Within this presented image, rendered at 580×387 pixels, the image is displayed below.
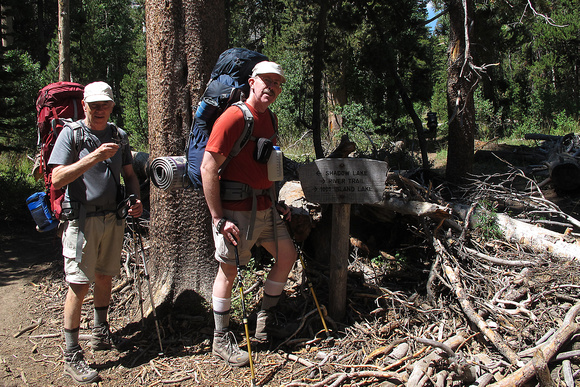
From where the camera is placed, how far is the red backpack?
3.58 m

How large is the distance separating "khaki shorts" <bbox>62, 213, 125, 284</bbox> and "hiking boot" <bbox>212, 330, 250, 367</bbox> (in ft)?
3.53

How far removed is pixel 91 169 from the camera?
3.55 metres

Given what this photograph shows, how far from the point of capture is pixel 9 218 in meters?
7.15

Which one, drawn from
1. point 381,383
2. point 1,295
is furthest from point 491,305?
point 1,295

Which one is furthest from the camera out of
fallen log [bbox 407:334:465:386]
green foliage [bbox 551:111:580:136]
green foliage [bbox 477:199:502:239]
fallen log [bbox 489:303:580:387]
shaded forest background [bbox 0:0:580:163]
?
green foliage [bbox 551:111:580:136]

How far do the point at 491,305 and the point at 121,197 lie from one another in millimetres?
3382

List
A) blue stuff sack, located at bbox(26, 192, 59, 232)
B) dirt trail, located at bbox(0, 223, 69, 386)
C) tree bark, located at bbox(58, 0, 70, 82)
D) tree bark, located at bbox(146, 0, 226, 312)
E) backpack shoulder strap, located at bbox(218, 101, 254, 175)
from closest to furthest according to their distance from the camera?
backpack shoulder strap, located at bbox(218, 101, 254, 175)
dirt trail, located at bbox(0, 223, 69, 386)
blue stuff sack, located at bbox(26, 192, 59, 232)
tree bark, located at bbox(146, 0, 226, 312)
tree bark, located at bbox(58, 0, 70, 82)

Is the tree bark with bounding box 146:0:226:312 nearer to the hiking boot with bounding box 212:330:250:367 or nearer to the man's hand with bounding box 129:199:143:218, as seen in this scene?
the man's hand with bounding box 129:199:143:218

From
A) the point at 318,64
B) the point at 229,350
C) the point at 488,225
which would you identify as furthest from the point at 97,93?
the point at 318,64

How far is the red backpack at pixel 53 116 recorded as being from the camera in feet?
11.8

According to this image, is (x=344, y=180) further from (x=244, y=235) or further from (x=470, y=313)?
(x=470, y=313)

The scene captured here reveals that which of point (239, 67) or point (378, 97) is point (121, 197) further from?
point (378, 97)

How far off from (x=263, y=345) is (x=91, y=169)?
2.10 meters

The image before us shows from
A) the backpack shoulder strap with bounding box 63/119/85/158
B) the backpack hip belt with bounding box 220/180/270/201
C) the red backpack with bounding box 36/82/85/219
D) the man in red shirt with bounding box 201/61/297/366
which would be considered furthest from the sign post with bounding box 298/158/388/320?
the red backpack with bounding box 36/82/85/219
